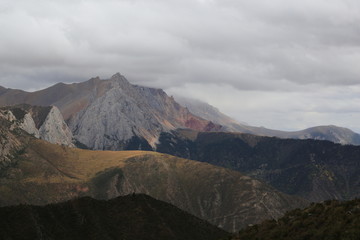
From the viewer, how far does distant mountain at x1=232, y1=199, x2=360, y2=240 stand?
102375 millimetres

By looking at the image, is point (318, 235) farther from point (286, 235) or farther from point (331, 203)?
point (331, 203)

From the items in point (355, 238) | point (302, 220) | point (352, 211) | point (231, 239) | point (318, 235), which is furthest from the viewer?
point (231, 239)

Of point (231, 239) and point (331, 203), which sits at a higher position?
point (331, 203)

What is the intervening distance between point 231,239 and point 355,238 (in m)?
42.5

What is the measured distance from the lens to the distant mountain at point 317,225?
102m

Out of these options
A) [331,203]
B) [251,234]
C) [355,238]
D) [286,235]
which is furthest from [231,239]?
[355,238]

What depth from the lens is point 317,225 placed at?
11481cm

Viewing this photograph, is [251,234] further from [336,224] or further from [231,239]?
[336,224]

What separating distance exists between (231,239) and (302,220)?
20.0m

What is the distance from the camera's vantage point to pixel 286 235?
117 m

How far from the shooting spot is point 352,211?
11369cm

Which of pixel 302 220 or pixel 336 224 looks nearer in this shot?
pixel 336 224

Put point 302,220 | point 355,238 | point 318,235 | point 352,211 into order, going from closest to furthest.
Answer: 1. point 355,238
2. point 318,235
3. point 352,211
4. point 302,220

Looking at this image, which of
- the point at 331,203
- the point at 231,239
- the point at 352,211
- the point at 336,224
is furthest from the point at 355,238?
the point at 231,239
